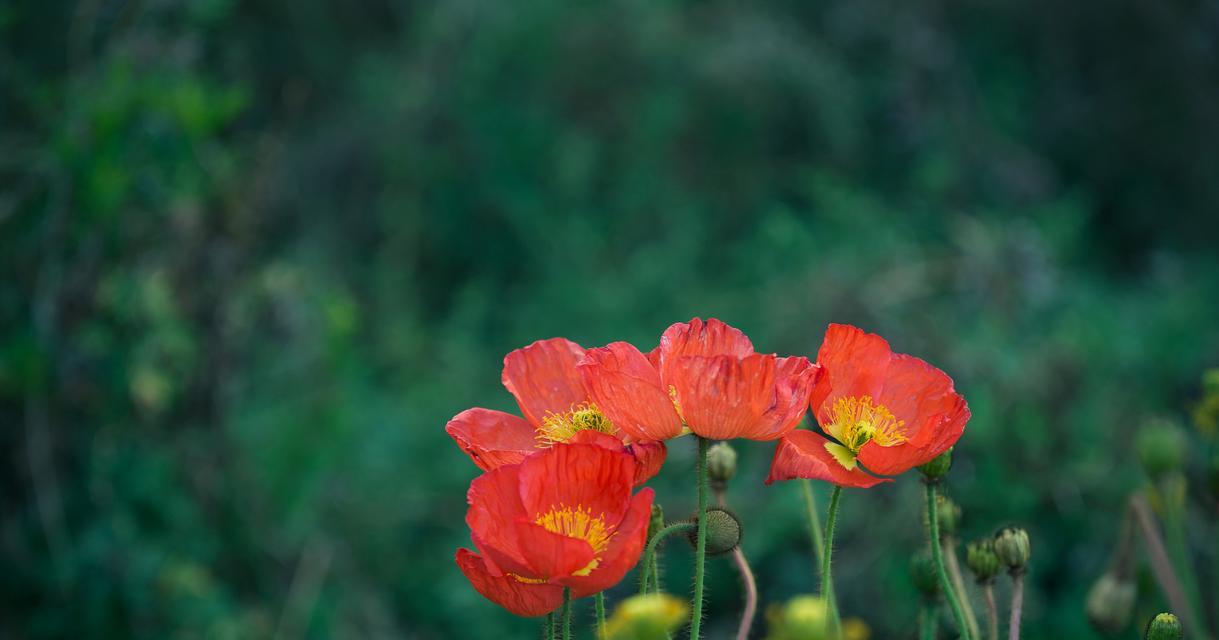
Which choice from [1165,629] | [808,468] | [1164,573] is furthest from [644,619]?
[1164,573]

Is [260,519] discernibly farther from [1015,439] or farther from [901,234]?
[901,234]

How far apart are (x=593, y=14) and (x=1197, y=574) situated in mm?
3559

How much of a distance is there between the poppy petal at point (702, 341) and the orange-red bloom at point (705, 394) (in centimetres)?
3

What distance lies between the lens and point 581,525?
71 cm

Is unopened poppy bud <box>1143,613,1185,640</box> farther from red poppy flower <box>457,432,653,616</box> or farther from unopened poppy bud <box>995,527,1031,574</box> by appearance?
red poppy flower <box>457,432,653,616</box>

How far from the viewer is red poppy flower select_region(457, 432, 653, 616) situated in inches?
24.8

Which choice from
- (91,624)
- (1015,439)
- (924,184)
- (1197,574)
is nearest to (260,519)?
(91,624)

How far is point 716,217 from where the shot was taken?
4430 millimetres

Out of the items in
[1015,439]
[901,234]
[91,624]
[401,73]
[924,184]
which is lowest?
[91,624]

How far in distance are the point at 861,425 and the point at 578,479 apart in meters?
0.24

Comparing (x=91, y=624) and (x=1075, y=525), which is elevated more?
(x=1075, y=525)

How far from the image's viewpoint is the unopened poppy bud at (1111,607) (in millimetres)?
981

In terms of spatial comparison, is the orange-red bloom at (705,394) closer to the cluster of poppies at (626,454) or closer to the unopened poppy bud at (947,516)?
the cluster of poppies at (626,454)

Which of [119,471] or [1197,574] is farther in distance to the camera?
[119,471]
